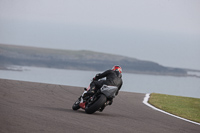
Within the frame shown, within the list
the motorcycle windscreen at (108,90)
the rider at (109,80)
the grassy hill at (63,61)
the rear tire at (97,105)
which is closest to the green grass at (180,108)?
the rider at (109,80)

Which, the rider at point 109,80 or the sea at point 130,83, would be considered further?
the sea at point 130,83

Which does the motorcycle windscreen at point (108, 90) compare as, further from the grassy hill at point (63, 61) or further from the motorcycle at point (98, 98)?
the grassy hill at point (63, 61)

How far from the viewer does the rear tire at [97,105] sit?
1170cm

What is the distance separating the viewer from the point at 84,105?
12.3 m

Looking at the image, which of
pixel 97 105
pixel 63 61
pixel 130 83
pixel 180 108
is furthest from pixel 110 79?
pixel 63 61

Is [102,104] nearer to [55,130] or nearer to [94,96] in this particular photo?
[94,96]

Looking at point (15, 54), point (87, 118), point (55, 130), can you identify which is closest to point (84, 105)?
point (87, 118)

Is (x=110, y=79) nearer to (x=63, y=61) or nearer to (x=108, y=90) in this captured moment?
(x=108, y=90)

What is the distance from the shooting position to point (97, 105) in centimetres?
1169

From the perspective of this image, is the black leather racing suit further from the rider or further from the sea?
the sea

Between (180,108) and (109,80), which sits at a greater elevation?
(109,80)

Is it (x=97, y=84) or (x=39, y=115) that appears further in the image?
(x=97, y=84)

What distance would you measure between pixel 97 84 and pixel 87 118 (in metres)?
1.76

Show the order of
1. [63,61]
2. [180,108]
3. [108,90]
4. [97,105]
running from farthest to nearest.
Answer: [63,61]
[180,108]
[108,90]
[97,105]
